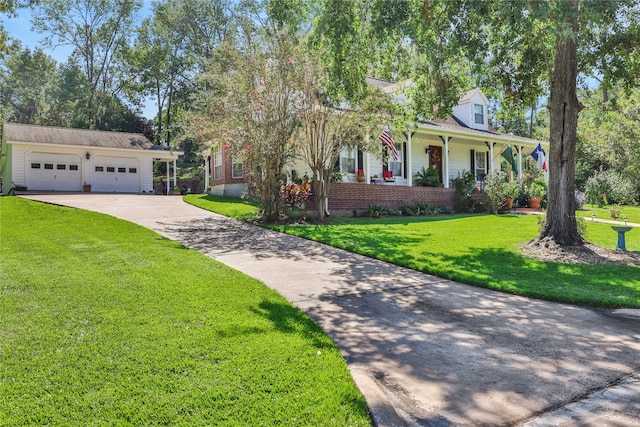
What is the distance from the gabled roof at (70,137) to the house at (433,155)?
223 inches

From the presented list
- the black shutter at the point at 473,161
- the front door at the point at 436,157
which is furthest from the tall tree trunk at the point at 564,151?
the black shutter at the point at 473,161

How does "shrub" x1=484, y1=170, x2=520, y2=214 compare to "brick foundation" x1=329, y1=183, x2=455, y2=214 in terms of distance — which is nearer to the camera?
"brick foundation" x1=329, y1=183, x2=455, y2=214

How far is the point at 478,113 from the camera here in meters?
23.2

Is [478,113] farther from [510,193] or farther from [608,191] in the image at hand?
[608,191]

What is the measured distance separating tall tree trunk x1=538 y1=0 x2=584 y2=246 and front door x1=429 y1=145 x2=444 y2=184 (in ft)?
40.0

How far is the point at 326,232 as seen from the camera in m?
11.0

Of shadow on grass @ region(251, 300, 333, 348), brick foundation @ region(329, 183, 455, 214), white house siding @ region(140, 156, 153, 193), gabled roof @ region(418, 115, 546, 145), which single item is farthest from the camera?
white house siding @ region(140, 156, 153, 193)

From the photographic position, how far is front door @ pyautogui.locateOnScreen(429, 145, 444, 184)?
21.1 metres

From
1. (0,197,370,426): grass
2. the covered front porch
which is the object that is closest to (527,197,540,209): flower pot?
the covered front porch

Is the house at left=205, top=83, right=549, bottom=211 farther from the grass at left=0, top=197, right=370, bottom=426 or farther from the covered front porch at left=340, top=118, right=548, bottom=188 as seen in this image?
the grass at left=0, top=197, right=370, bottom=426

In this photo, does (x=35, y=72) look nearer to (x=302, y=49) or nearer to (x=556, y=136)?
(x=302, y=49)

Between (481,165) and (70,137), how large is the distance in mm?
23778

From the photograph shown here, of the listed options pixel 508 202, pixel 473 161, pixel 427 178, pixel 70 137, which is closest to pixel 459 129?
pixel 473 161

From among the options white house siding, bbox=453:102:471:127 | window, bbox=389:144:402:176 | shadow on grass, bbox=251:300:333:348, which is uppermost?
white house siding, bbox=453:102:471:127
